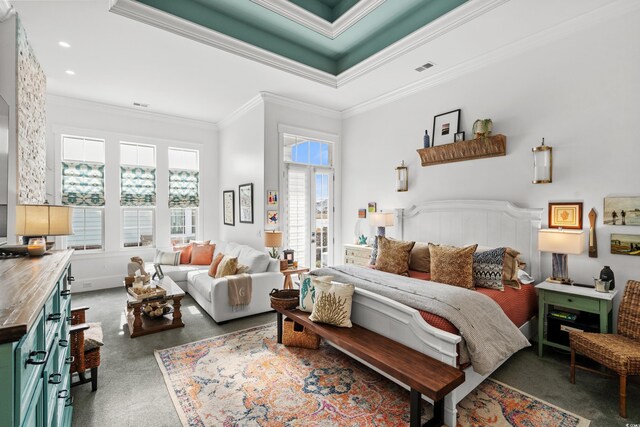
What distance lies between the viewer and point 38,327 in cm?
115

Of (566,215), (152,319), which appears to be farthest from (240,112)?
(566,215)

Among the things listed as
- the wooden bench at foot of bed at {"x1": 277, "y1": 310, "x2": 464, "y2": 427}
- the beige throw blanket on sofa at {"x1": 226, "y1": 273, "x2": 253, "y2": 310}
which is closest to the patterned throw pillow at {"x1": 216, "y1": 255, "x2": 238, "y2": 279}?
the beige throw blanket on sofa at {"x1": 226, "y1": 273, "x2": 253, "y2": 310}

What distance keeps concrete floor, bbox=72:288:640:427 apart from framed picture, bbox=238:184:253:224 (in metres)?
2.24

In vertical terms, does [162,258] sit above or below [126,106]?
below

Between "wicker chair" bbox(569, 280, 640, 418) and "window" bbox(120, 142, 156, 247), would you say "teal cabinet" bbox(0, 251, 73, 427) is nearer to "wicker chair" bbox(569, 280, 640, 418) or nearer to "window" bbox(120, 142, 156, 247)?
"wicker chair" bbox(569, 280, 640, 418)

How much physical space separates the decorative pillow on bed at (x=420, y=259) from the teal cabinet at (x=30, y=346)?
3.35 meters

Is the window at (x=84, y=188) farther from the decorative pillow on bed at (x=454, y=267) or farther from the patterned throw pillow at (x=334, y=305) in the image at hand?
the decorative pillow on bed at (x=454, y=267)

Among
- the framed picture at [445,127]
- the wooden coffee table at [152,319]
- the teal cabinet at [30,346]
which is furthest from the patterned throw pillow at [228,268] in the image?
the framed picture at [445,127]

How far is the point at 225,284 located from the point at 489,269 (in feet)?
9.86

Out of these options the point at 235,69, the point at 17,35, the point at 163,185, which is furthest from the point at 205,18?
the point at 163,185

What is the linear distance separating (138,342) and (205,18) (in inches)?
143

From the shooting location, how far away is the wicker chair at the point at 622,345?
6.92ft

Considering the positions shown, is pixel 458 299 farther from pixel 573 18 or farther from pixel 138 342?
pixel 138 342

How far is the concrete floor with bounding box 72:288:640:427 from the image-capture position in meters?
2.16
